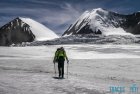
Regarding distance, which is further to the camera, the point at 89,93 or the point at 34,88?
the point at 34,88

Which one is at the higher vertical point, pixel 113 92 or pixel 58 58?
pixel 58 58

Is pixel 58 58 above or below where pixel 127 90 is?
above

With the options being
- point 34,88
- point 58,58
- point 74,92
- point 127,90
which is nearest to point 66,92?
point 74,92

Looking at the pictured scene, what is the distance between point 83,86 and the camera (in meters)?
16.5

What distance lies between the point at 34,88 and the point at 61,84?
215cm

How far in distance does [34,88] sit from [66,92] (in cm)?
184

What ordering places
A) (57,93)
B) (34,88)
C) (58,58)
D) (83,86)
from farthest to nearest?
(58,58) < (83,86) < (34,88) < (57,93)

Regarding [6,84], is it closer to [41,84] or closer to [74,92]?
[41,84]

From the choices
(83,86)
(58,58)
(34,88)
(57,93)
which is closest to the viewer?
(57,93)

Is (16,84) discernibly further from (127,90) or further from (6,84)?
(127,90)

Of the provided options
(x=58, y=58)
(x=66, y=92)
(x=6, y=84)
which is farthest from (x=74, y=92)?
(x=58, y=58)


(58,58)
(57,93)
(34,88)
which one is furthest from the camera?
(58,58)

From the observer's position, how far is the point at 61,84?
1712 centimetres

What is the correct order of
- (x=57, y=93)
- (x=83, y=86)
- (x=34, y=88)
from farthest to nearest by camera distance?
(x=83, y=86) < (x=34, y=88) < (x=57, y=93)
